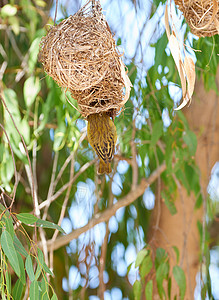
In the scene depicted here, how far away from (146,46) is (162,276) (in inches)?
39.4

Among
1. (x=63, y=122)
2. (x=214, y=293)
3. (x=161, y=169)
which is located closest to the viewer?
(x=63, y=122)

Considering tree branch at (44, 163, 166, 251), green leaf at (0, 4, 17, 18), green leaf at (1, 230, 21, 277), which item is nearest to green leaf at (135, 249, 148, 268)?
tree branch at (44, 163, 166, 251)

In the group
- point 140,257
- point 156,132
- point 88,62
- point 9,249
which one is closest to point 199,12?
point 88,62

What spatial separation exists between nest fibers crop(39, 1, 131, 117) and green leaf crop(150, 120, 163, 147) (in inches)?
28.3

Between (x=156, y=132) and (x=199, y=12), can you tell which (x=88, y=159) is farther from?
(x=199, y=12)

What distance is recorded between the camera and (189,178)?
254cm

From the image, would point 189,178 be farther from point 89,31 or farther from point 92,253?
point 89,31

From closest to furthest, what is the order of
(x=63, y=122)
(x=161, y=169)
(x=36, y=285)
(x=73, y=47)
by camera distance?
(x=36, y=285)
(x=73, y=47)
(x=63, y=122)
(x=161, y=169)

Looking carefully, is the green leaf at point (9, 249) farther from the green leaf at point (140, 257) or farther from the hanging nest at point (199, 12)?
the green leaf at point (140, 257)

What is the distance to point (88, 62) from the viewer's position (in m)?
1.36

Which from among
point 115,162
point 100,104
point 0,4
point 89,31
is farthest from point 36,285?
point 0,4

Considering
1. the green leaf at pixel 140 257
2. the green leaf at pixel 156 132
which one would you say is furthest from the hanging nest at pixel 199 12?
the green leaf at pixel 140 257

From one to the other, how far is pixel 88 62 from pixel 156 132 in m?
0.87

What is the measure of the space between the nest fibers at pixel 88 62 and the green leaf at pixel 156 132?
0.72 m
